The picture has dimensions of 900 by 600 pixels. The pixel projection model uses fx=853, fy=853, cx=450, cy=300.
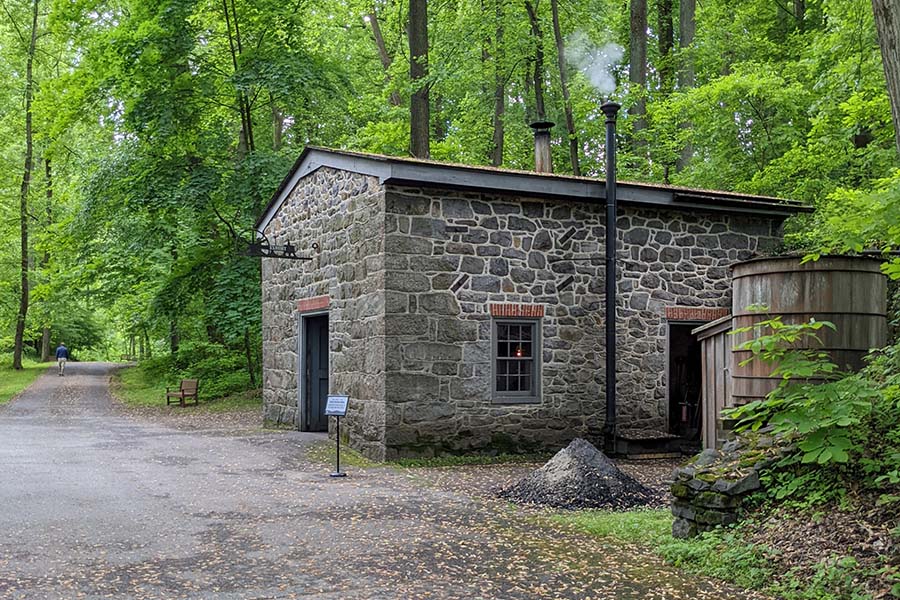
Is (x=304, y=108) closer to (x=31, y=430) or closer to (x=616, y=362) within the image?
(x=31, y=430)

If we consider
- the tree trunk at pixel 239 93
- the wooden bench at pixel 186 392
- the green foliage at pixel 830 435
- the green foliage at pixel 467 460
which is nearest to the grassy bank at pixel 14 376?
the wooden bench at pixel 186 392

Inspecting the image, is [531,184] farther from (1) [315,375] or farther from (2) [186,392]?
(2) [186,392]

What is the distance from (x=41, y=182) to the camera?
3231 centimetres

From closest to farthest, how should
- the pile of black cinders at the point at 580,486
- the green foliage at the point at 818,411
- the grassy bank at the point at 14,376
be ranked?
1. the green foliage at the point at 818,411
2. the pile of black cinders at the point at 580,486
3. the grassy bank at the point at 14,376

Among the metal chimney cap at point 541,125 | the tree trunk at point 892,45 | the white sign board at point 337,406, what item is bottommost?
the white sign board at point 337,406

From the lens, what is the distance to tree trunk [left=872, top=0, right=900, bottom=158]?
5.42 meters

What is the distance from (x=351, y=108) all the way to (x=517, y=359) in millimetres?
13263

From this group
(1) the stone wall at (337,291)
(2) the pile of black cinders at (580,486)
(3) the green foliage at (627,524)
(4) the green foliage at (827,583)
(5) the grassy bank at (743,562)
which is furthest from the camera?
(1) the stone wall at (337,291)

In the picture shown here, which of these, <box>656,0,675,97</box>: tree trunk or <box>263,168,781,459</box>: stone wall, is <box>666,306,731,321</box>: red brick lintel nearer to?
<box>263,168,781,459</box>: stone wall

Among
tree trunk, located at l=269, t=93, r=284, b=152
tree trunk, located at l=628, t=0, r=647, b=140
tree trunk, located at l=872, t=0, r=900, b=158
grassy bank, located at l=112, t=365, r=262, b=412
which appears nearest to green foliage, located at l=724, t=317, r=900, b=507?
tree trunk, located at l=872, t=0, r=900, b=158

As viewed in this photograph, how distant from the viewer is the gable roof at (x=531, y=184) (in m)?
11.2

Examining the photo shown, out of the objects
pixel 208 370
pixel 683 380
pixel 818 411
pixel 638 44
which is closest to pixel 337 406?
pixel 818 411

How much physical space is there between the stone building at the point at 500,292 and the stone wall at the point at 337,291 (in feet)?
0.14

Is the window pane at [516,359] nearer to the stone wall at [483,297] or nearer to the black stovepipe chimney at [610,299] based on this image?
the stone wall at [483,297]
